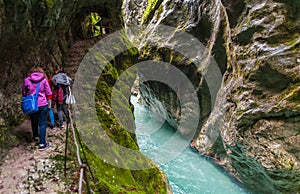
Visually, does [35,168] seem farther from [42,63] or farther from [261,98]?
[261,98]

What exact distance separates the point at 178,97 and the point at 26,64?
13.2 m

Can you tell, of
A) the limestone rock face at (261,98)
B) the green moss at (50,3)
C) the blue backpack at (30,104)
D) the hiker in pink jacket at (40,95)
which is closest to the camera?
the blue backpack at (30,104)

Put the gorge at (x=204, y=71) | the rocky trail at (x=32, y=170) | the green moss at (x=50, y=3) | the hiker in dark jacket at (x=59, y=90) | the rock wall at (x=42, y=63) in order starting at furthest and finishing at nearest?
the green moss at (x=50, y=3) → the hiker in dark jacket at (x=59, y=90) → the gorge at (x=204, y=71) → the rock wall at (x=42, y=63) → the rocky trail at (x=32, y=170)

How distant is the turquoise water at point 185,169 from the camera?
12000mm

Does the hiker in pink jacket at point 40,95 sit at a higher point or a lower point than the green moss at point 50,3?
lower

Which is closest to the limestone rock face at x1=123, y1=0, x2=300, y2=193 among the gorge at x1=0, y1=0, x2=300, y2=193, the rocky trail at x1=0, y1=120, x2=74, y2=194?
the gorge at x1=0, y1=0, x2=300, y2=193

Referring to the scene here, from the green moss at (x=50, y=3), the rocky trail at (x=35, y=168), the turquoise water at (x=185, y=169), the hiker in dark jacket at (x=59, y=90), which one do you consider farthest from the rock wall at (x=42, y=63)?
the turquoise water at (x=185, y=169)

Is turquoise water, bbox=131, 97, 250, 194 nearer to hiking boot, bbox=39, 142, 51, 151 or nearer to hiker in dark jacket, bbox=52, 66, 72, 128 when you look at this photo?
hiker in dark jacket, bbox=52, 66, 72, 128

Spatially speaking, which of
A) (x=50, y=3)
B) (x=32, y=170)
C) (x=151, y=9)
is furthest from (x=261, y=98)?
(x=151, y=9)

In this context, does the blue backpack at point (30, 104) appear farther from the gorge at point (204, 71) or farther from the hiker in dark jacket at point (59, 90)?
the hiker in dark jacket at point (59, 90)

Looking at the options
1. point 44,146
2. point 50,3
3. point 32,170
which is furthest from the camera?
point 50,3

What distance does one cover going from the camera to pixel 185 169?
45.7 ft

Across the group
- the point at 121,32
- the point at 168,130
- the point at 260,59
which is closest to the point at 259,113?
the point at 260,59

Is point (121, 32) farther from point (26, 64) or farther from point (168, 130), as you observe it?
point (168, 130)
